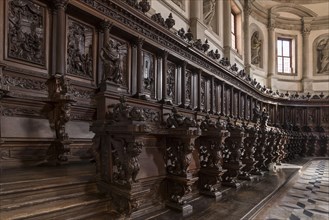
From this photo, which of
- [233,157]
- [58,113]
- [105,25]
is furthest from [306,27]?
[58,113]

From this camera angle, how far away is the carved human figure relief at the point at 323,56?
56.5 ft

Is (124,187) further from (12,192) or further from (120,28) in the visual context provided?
(120,28)

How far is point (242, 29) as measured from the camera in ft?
47.5

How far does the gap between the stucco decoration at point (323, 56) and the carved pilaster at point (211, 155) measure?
1652cm

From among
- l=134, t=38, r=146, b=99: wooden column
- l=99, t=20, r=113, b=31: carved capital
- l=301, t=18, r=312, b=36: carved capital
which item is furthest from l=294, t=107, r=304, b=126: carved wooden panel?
l=99, t=20, r=113, b=31: carved capital

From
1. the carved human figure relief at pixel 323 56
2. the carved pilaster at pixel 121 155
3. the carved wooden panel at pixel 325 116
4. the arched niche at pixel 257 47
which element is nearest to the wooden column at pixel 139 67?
the carved pilaster at pixel 121 155

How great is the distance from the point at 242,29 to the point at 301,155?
7.07 m

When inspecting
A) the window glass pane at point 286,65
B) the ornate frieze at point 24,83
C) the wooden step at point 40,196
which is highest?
the window glass pane at point 286,65

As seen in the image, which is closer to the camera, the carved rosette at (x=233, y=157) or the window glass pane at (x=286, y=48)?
the carved rosette at (x=233, y=157)

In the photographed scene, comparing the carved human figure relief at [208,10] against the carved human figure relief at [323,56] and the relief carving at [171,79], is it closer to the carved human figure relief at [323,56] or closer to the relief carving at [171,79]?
the relief carving at [171,79]

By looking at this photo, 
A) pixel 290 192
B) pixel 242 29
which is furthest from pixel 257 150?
pixel 242 29

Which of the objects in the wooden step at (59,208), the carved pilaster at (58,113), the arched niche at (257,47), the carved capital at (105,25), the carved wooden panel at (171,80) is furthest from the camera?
the arched niche at (257,47)

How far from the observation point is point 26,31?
12.7ft

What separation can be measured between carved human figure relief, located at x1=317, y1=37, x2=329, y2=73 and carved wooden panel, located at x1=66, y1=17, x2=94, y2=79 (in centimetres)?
1691
